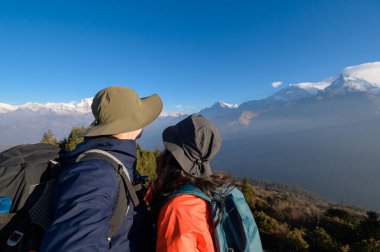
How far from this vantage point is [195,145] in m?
2.20

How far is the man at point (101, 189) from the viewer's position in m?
1.33

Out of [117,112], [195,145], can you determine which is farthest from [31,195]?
[195,145]

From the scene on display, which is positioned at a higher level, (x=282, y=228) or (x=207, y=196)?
(x=207, y=196)

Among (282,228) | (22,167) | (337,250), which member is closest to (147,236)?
(22,167)

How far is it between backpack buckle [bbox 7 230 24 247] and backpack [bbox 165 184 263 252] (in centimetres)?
97

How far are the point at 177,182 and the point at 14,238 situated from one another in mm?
1190

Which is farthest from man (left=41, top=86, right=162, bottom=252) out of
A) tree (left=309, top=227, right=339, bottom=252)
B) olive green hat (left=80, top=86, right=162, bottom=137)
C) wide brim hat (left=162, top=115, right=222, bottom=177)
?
tree (left=309, top=227, right=339, bottom=252)

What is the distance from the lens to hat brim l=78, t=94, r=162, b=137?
1995 millimetres

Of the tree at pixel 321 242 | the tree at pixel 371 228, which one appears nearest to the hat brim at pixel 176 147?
the tree at pixel 321 242

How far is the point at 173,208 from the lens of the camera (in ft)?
6.04

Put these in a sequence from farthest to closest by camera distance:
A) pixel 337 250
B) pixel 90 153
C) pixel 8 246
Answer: pixel 337 250 < pixel 90 153 < pixel 8 246

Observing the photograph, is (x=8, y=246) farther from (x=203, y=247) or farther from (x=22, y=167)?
(x=203, y=247)

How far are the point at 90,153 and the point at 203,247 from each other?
41.8 inches

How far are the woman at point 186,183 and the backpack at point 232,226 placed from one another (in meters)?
0.05
